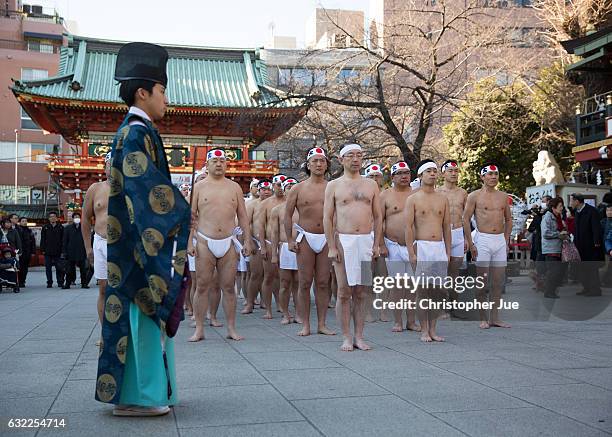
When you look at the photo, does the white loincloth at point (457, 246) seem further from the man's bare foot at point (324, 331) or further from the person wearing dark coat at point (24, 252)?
the person wearing dark coat at point (24, 252)

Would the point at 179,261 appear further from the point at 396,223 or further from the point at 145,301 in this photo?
the point at 396,223

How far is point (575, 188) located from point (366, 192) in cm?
1339

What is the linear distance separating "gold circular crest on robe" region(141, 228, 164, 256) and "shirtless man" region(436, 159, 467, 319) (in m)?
5.77

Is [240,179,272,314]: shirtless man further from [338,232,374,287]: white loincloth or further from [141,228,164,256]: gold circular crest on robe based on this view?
Answer: [141,228,164,256]: gold circular crest on robe

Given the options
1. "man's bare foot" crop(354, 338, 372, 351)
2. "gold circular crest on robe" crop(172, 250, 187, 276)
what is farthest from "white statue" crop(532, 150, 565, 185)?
"gold circular crest on robe" crop(172, 250, 187, 276)

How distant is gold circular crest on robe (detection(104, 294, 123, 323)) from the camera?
4.45 metres

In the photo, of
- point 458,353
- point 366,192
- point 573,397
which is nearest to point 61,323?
point 366,192

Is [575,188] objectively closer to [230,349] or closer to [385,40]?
[385,40]

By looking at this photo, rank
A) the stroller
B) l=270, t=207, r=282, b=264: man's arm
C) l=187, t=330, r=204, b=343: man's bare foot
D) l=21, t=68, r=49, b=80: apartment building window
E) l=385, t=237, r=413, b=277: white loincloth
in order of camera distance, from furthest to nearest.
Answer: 1. l=21, t=68, r=49, b=80: apartment building window
2. the stroller
3. l=270, t=207, r=282, b=264: man's arm
4. l=385, t=237, r=413, b=277: white loincloth
5. l=187, t=330, r=204, b=343: man's bare foot

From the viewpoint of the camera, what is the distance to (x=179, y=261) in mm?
4504

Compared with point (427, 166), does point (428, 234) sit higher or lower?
lower

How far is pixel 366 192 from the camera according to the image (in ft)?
25.0

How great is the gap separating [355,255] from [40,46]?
45.0 meters

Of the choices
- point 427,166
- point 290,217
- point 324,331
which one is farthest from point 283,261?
point 427,166
